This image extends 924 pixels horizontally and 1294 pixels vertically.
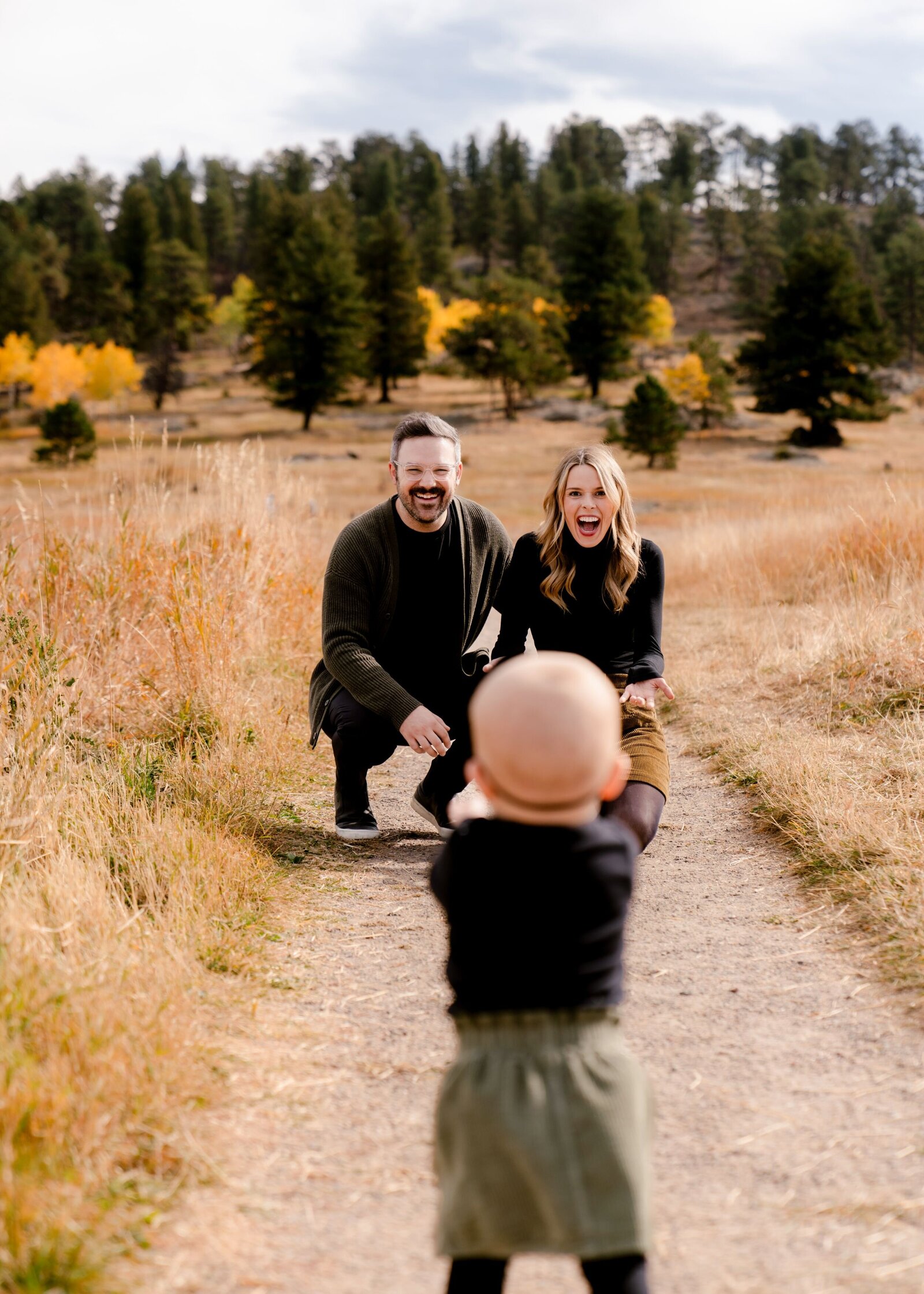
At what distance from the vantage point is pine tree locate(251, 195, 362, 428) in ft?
154

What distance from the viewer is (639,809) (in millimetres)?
3496

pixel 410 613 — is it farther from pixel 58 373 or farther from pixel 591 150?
pixel 591 150

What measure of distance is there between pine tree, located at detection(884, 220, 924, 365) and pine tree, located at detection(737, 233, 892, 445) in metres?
24.3

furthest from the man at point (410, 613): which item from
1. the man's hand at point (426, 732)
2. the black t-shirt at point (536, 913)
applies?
the black t-shirt at point (536, 913)

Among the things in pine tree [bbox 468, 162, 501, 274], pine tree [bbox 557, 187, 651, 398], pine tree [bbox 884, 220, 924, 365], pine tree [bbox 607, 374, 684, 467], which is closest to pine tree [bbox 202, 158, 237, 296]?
pine tree [bbox 468, 162, 501, 274]

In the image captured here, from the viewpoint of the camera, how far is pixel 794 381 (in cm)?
3747

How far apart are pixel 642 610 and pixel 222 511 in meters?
4.04

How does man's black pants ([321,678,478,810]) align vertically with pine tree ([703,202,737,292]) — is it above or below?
below

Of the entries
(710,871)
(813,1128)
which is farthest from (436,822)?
(813,1128)

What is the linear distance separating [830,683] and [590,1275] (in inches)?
181

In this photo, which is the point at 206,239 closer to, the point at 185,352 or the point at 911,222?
the point at 185,352

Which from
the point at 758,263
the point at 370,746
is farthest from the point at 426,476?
the point at 758,263

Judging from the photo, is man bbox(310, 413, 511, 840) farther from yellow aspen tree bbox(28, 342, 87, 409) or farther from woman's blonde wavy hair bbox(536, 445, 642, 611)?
yellow aspen tree bbox(28, 342, 87, 409)

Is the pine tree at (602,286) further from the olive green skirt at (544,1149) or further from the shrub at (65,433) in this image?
the olive green skirt at (544,1149)
